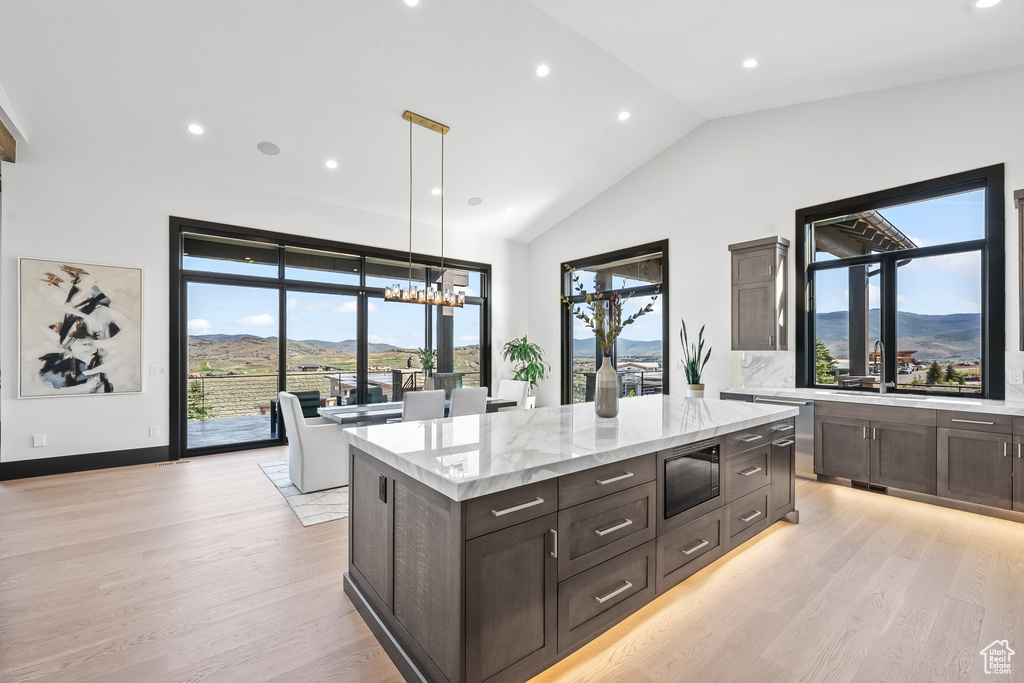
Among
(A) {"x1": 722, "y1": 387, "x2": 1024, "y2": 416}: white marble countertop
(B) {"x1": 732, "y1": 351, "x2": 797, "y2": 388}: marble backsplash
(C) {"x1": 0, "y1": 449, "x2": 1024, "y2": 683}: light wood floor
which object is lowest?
(C) {"x1": 0, "y1": 449, "x2": 1024, "y2": 683}: light wood floor

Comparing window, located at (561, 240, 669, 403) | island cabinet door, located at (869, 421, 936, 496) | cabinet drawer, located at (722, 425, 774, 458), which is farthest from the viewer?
window, located at (561, 240, 669, 403)

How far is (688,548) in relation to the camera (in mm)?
2273

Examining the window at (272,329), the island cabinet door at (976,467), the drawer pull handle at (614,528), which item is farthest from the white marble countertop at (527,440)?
the window at (272,329)

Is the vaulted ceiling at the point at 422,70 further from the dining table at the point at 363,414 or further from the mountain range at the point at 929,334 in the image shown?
the dining table at the point at 363,414

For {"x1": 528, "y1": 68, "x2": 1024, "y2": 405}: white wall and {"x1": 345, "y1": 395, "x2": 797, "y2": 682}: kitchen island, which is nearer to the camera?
{"x1": 345, "y1": 395, "x2": 797, "y2": 682}: kitchen island

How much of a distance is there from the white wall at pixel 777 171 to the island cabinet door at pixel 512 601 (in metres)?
4.30

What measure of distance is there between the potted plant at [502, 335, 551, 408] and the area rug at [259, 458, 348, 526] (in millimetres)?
3974

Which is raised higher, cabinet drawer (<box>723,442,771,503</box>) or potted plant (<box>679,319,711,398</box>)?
potted plant (<box>679,319,711,398</box>)

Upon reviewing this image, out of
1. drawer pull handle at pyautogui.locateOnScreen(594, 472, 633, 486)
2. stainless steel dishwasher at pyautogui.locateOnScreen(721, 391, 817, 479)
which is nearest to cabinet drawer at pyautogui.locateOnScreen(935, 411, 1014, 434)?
stainless steel dishwasher at pyautogui.locateOnScreen(721, 391, 817, 479)

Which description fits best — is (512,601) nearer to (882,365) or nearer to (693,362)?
(693,362)

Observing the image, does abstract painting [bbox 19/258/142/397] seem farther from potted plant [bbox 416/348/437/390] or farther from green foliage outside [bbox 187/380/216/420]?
potted plant [bbox 416/348/437/390]

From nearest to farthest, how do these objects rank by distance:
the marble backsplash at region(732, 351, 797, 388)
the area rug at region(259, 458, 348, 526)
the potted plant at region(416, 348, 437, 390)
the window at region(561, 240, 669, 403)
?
the area rug at region(259, 458, 348, 526)
the potted plant at region(416, 348, 437, 390)
the marble backsplash at region(732, 351, 797, 388)
the window at region(561, 240, 669, 403)

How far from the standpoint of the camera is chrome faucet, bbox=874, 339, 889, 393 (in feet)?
13.8

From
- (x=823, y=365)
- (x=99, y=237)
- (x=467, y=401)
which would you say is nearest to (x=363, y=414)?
(x=467, y=401)
